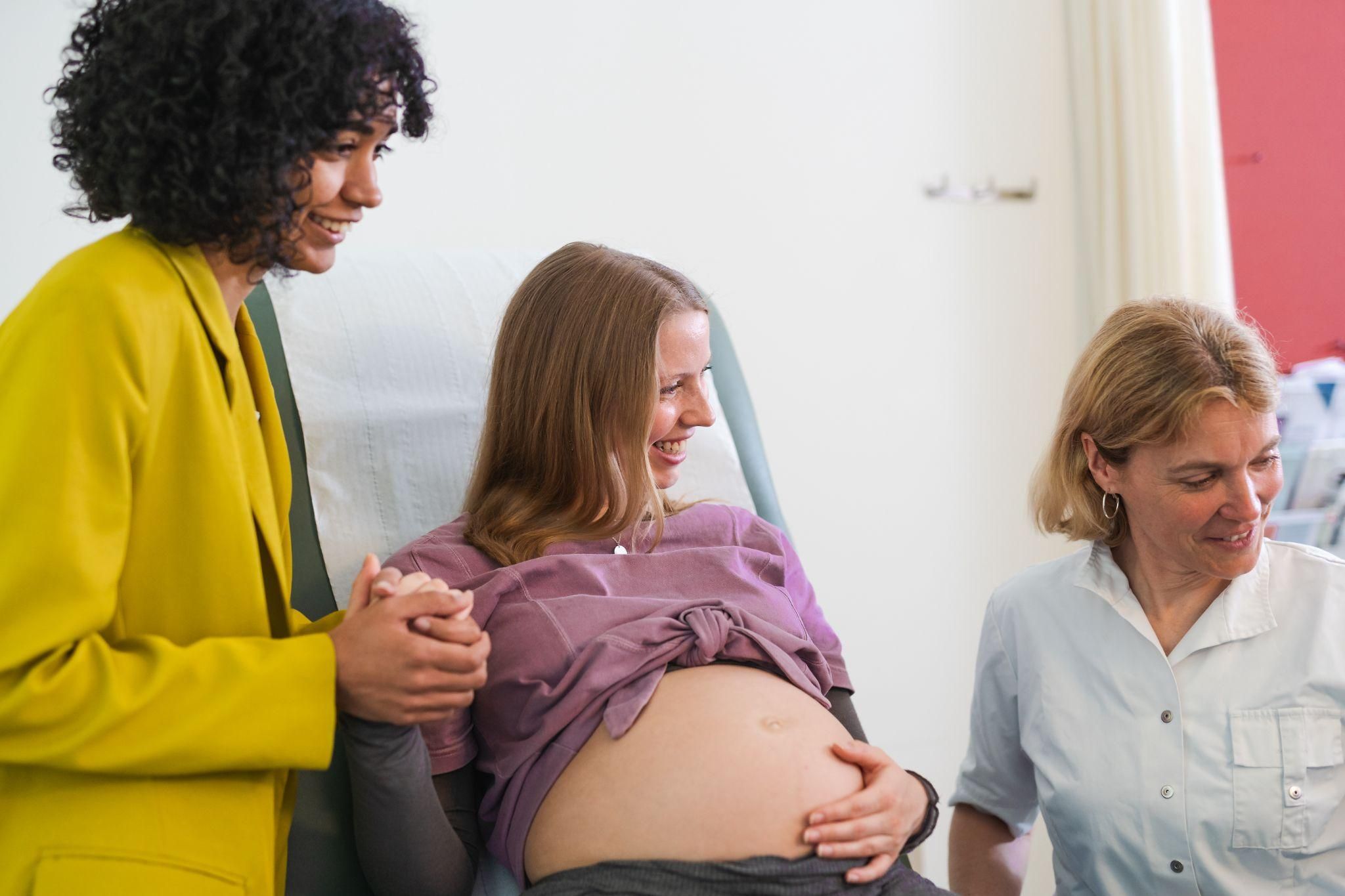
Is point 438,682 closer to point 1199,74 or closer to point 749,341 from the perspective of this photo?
point 749,341

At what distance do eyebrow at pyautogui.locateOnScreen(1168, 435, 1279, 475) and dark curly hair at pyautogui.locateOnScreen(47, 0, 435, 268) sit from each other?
980 millimetres

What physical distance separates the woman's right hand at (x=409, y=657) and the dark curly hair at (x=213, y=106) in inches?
13.8

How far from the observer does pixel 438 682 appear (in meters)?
1.05

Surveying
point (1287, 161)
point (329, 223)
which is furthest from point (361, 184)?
point (1287, 161)

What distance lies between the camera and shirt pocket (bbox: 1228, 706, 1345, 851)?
1332 millimetres

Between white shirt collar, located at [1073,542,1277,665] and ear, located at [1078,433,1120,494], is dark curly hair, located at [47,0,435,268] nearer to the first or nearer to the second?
ear, located at [1078,433,1120,494]

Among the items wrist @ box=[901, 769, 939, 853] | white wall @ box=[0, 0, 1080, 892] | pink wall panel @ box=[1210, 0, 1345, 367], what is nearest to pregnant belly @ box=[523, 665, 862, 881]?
wrist @ box=[901, 769, 939, 853]

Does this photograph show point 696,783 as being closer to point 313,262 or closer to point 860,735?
point 860,735

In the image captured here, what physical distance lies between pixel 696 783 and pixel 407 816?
11.5 inches

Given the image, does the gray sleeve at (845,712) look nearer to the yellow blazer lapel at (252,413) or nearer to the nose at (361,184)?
the yellow blazer lapel at (252,413)

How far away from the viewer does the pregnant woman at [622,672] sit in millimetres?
1173

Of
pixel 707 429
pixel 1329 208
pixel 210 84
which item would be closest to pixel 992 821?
pixel 707 429

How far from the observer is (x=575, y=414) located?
4.80 ft

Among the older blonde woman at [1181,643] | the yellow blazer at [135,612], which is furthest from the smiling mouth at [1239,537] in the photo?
the yellow blazer at [135,612]
